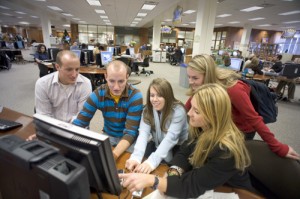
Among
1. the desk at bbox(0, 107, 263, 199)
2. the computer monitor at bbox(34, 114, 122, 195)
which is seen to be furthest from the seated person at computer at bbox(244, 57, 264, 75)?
the computer monitor at bbox(34, 114, 122, 195)

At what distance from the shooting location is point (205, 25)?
18.2ft

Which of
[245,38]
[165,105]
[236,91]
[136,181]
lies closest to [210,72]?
[236,91]

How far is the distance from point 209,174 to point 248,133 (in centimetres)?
96

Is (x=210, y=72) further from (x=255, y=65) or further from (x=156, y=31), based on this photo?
(x=156, y=31)

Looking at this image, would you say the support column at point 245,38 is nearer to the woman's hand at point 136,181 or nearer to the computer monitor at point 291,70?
the computer monitor at point 291,70

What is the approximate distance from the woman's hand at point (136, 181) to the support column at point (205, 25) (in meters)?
5.35

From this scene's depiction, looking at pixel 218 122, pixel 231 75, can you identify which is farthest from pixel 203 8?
pixel 218 122

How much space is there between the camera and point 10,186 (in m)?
0.61

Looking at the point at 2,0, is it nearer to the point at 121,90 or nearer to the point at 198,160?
the point at 121,90

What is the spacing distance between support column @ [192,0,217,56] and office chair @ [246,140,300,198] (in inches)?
193

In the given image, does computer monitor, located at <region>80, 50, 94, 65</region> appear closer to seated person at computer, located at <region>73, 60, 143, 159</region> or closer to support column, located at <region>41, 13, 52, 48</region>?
seated person at computer, located at <region>73, 60, 143, 159</region>

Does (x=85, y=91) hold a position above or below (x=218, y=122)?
below

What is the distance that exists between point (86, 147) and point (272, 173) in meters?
1.15

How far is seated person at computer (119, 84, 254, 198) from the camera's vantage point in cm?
89
